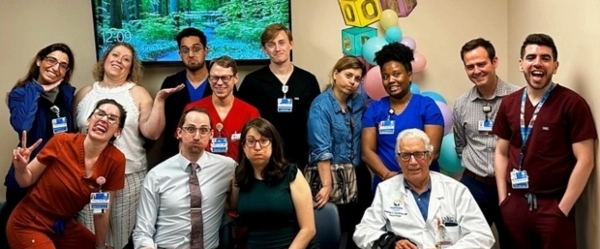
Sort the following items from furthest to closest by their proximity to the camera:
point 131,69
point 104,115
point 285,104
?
point 131,69, point 285,104, point 104,115

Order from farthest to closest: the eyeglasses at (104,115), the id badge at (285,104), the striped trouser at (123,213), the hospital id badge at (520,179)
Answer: the id badge at (285,104) → the striped trouser at (123,213) → the eyeglasses at (104,115) → the hospital id badge at (520,179)

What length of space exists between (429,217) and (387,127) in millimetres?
695

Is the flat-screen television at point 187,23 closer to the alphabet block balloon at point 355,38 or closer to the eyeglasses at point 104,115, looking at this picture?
the alphabet block balloon at point 355,38

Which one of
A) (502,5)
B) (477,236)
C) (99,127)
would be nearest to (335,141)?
(477,236)

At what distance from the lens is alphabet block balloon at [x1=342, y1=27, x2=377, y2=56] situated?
4.49 m

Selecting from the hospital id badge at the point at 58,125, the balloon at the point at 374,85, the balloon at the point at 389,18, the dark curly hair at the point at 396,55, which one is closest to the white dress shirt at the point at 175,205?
the hospital id badge at the point at 58,125

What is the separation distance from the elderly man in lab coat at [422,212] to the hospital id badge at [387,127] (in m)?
0.42

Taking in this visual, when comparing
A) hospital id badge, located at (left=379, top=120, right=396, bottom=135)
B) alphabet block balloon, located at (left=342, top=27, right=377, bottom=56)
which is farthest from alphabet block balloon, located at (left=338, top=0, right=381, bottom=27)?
hospital id badge, located at (left=379, top=120, right=396, bottom=135)

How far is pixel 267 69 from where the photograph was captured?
13.0 feet

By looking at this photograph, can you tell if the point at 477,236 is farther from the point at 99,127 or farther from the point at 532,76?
the point at 99,127

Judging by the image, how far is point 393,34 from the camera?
4273 mm

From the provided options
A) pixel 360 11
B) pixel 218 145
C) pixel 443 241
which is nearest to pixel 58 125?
pixel 218 145

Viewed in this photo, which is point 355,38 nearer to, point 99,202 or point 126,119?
point 126,119

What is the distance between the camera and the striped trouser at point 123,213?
374 centimetres
